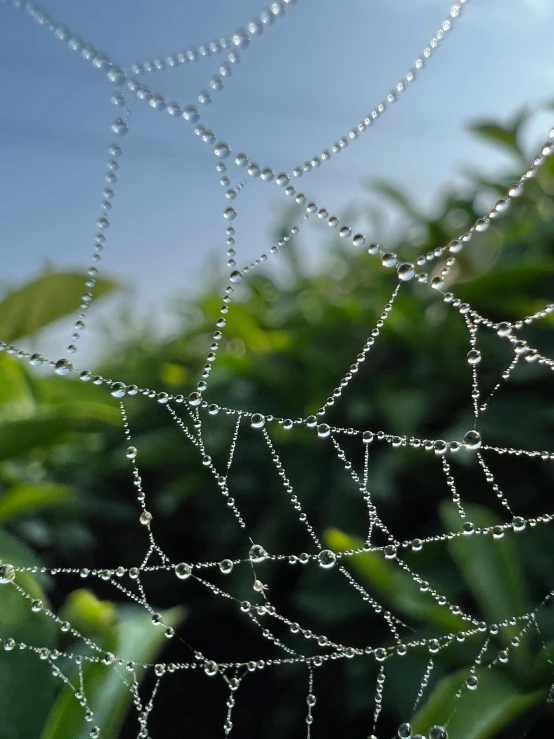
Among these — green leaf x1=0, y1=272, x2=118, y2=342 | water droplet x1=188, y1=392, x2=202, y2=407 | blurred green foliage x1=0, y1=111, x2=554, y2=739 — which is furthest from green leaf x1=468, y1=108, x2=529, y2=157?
water droplet x1=188, y1=392, x2=202, y2=407

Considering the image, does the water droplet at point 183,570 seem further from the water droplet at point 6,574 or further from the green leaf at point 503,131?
the green leaf at point 503,131

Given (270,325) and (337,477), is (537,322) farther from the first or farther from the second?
(270,325)

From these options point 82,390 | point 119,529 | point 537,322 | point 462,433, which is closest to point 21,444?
point 82,390

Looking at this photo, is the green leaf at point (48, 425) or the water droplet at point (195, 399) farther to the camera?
the green leaf at point (48, 425)

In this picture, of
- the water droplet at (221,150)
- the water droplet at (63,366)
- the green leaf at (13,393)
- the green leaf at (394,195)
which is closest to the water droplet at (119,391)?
the water droplet at (63,366)

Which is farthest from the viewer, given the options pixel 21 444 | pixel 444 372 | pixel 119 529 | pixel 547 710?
pixel 119 529

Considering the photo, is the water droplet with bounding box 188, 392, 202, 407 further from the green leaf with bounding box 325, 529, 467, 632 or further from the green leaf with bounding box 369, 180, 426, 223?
the green leaf with bounding box 369, 180, 426, 223
